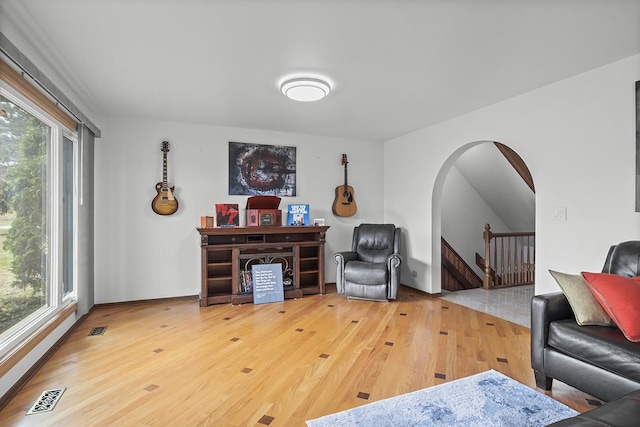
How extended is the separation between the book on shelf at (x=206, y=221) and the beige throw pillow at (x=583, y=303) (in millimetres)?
3778

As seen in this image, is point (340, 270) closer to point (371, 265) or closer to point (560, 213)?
point (371, 265)

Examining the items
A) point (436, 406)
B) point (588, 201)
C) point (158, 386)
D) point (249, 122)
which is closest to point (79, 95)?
point (249, 122)

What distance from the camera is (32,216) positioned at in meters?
2.78

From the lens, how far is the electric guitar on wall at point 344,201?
5535mm

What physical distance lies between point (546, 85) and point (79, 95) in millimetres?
4761

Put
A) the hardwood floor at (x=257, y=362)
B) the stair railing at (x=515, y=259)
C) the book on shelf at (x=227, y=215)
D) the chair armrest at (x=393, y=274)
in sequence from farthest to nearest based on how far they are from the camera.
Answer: the stair railing at (x=515, y=259) → the book on shelf at (x=227, y=215) → the chair armrest at (x=393, y=274) → the hardwood floor at (x=257, y=362)

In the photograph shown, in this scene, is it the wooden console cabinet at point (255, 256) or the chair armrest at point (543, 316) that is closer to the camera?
the chair armrest at point (543, 316)

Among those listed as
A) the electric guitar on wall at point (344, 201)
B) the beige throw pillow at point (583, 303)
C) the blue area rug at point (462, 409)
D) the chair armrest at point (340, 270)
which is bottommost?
the blue area rug at point (462, 409)

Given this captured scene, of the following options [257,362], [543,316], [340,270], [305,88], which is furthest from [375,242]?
[543,316]

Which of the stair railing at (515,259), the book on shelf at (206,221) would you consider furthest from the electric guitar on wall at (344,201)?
the stair railing at (515,259)

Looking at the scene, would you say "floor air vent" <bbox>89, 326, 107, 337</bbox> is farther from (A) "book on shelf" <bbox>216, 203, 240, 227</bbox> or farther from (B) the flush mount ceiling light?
(B) the flush mount ceiling light

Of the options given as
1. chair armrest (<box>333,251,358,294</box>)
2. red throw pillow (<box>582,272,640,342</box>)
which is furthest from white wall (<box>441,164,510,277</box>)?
red throw pillow (<box>582,272,640,342</box>)

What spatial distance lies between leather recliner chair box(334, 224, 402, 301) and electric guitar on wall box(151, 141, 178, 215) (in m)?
2.37

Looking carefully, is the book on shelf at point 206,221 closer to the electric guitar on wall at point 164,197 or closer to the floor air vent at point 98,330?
the electric guitar on wall at point 164,197
